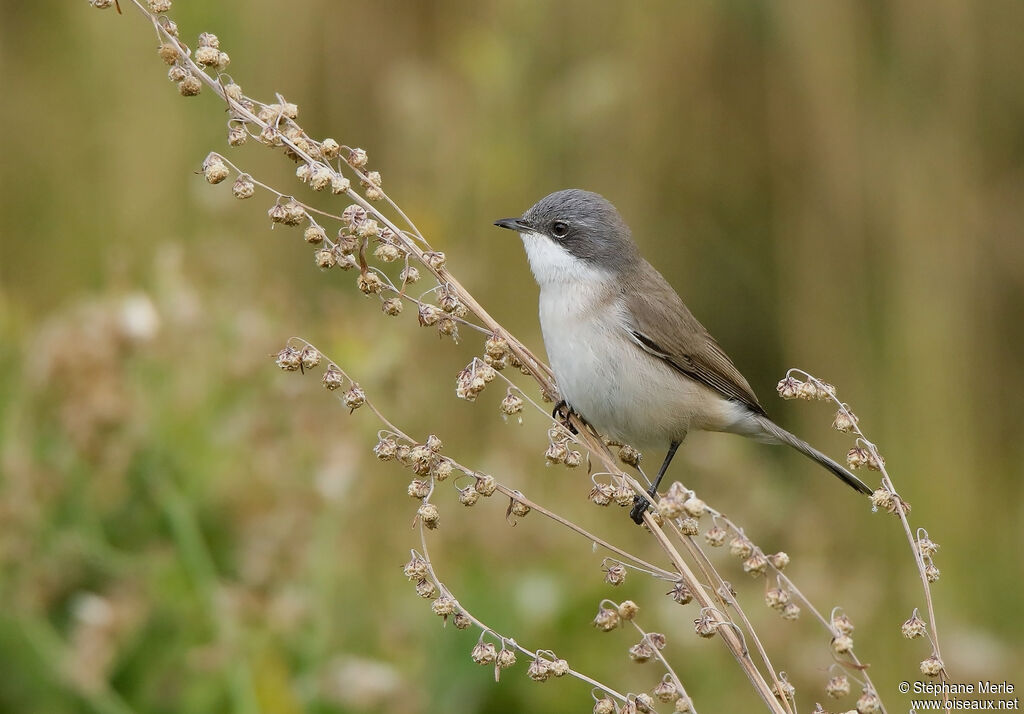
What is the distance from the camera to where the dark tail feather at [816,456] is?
3326 mm

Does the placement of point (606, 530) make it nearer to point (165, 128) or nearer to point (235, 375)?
point (235, 375)

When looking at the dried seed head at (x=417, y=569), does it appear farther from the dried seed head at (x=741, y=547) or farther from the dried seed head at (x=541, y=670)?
the dried seed head at (x=741, y=547)

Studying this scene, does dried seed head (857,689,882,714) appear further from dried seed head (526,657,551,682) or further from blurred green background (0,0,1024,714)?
blurred green background (0,0,1024,714)

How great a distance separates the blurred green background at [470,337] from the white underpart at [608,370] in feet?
1.76

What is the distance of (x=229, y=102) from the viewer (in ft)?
7.34

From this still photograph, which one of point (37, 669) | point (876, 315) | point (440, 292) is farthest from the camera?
point (876, 315)

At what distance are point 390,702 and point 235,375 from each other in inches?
44.6

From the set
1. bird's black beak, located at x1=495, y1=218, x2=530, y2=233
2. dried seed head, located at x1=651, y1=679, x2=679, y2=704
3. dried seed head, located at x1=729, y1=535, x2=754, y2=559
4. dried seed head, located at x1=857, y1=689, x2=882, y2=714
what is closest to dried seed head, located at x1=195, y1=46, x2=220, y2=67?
dried seed head, located at x1=729, y1=535, x2=754, y2=559

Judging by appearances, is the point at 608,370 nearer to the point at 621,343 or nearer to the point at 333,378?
the point at 621,343

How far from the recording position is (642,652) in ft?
6.69

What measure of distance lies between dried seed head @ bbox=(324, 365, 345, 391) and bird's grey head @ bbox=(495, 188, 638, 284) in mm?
1782

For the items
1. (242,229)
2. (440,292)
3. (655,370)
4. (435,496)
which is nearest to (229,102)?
(440,292)

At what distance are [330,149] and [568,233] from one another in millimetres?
1789

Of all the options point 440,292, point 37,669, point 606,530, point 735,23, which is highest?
point 735,23
